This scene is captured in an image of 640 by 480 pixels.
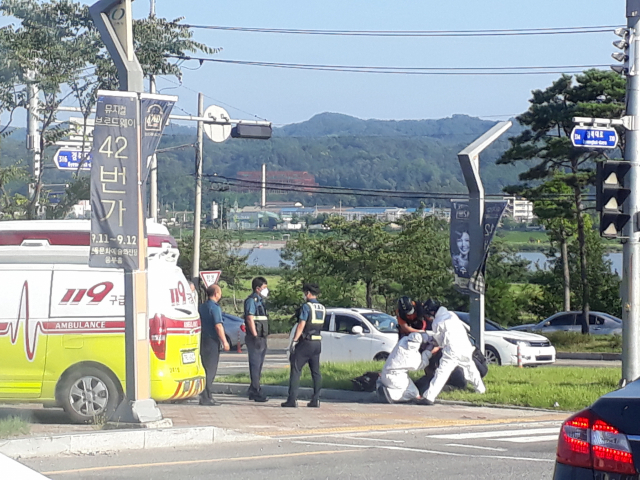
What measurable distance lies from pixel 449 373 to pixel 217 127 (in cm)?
1528

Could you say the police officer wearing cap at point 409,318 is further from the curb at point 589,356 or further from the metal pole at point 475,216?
the curb at point 589,356

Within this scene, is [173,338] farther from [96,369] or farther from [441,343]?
[441,343]

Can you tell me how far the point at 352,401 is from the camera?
14.7m

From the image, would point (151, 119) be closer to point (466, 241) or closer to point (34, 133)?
point (466, 241)

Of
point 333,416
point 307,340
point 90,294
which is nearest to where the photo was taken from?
point 90,294

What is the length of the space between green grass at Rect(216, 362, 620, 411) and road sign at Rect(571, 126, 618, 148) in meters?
3.79

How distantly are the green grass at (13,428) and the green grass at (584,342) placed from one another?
24627 millimetres

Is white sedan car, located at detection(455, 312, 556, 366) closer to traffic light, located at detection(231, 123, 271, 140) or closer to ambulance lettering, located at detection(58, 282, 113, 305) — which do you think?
traffic light, located at detection(231, 123, 271, 140)

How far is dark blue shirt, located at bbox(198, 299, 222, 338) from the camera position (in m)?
13.5

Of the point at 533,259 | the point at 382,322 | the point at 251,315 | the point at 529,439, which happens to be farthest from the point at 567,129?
the point at 533,259

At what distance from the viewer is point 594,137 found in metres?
14.1

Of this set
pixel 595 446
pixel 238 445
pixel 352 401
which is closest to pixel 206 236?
pixel 352 401

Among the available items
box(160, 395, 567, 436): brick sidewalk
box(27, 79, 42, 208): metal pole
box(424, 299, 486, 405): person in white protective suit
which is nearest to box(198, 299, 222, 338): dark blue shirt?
box(160, 395, 567, 436): brick sidewalk

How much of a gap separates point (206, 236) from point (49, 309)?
36716 mm
